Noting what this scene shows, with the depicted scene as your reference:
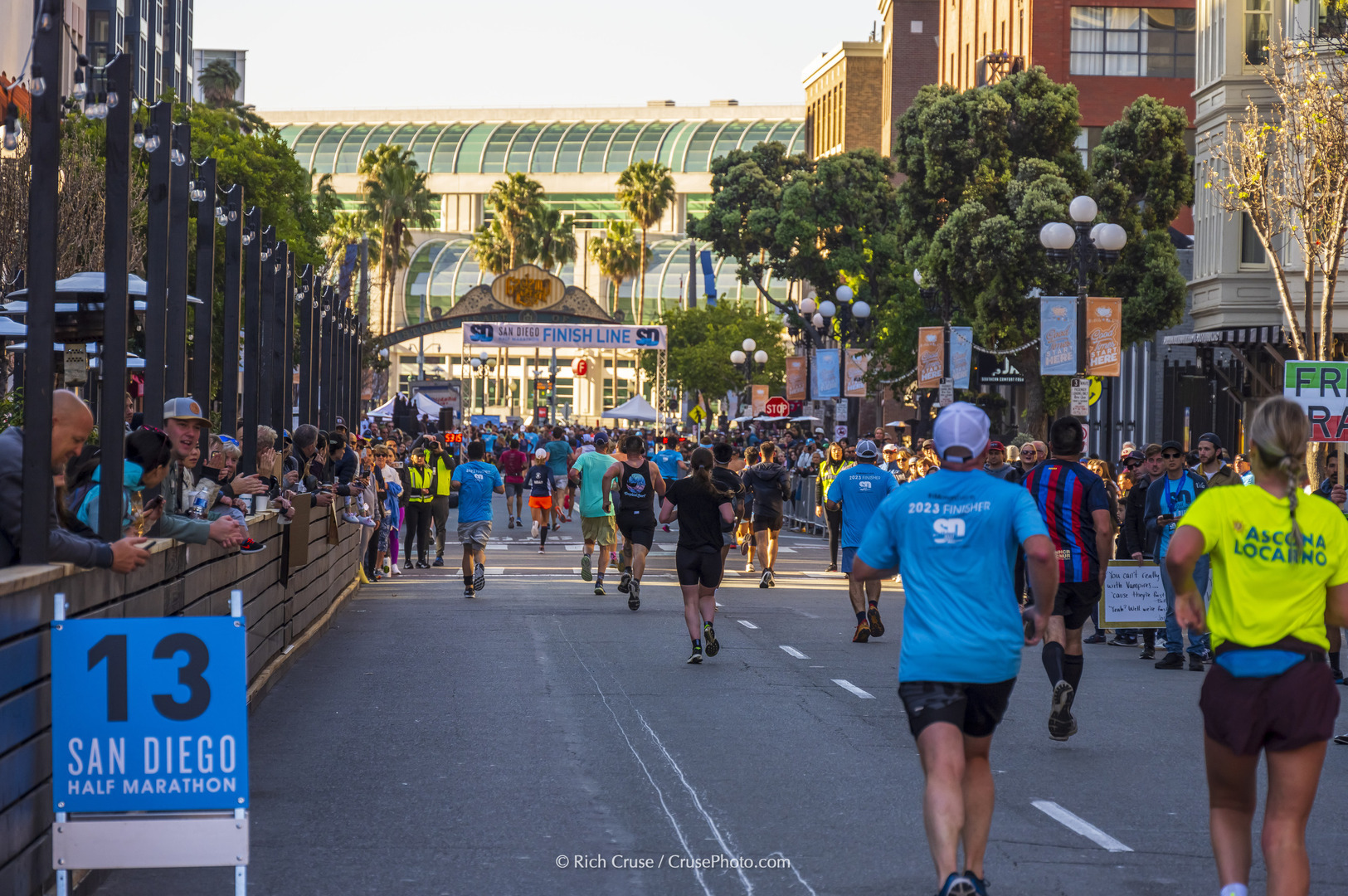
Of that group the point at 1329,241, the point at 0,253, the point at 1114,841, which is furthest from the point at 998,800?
the point at 0,253

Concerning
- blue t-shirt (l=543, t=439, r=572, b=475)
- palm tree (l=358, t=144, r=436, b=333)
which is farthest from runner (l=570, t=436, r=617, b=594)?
palm tree (l=358, t=144, r=436, b=333)

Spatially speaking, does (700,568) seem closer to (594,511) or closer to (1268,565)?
(594,511)

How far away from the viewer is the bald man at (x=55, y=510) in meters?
6.71

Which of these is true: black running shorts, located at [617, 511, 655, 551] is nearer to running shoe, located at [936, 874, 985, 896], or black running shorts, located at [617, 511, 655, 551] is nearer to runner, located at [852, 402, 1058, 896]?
runner, located at [852, 402, 1058, 896]

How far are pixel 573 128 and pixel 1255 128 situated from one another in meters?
119

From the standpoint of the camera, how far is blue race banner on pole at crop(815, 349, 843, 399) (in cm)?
4147

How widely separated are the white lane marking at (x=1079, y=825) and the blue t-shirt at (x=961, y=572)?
1.48 metres

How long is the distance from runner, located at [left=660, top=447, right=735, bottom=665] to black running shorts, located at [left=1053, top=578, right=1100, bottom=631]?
155 inches

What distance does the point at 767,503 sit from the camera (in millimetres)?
23266

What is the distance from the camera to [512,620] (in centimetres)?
1750

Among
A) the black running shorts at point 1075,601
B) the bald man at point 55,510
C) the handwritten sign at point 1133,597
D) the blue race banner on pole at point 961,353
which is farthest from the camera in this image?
the blue race banner on pole at point 961,353

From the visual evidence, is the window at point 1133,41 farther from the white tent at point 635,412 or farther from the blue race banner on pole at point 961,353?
the blue race banner on pole at point 961,353

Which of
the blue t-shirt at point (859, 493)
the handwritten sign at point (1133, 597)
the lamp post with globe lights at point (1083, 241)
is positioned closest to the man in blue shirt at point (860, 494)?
the blue t-shirt at point (859, 493)

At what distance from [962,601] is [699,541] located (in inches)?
329
